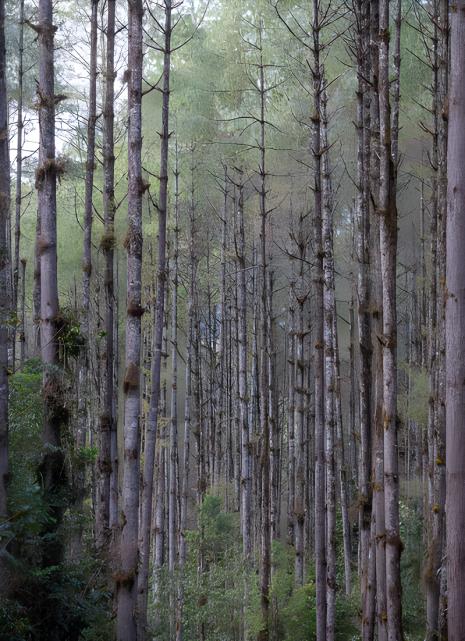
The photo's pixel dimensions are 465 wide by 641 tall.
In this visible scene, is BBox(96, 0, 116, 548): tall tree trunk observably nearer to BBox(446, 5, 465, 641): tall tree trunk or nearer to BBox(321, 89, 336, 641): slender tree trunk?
BBox(321, 89, 336, 641): slender tree trunk

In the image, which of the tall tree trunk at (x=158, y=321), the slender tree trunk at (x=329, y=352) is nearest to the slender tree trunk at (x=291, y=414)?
the slender tree trunk at (x=329, y=352)

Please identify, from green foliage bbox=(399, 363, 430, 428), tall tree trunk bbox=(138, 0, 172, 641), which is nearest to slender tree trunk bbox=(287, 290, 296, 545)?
green foliage bbox=(399, 363, 430, 428)

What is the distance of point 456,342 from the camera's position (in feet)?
14.1

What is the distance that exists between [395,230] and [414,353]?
14534mm

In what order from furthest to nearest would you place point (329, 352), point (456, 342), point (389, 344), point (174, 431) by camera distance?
point (174, 431) → point (329, 352) → point (389, 344) → point (456, 342)

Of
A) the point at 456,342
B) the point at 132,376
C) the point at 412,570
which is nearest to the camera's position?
the point at 456,342

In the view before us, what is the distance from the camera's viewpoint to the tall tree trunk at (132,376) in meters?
6.06

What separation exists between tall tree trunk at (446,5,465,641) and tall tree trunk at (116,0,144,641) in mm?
2798

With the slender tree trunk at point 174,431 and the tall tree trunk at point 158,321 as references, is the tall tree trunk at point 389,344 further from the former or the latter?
the slender tree trunk at point 174,431

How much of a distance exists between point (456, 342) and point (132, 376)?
2.89m

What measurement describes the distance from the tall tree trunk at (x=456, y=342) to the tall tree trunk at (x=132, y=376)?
2798 millimetres

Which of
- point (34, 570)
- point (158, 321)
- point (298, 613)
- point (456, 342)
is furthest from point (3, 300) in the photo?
point (298, 613)

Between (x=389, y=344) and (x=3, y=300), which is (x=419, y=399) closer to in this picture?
(x=389, y=344)

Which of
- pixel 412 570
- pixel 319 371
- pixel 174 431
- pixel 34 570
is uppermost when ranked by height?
pixel 319 371
